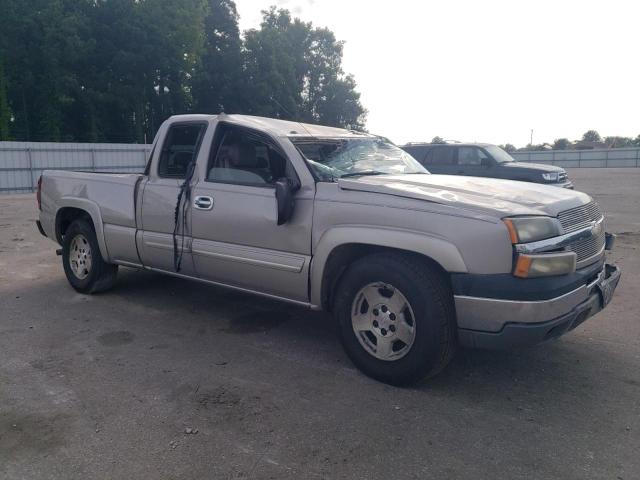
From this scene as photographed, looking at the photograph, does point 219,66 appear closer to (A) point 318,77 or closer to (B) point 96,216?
(A) point 318,77

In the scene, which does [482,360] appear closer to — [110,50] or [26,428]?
[26,428]

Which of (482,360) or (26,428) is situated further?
(482,360)

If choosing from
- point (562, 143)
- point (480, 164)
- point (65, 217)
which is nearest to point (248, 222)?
point (65, 217)

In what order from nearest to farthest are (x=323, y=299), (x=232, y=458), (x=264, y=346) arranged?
(x=232, y=458) → (x=323, y=299) → (x=264, y=346)

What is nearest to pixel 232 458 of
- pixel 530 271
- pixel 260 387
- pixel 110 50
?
pixel 260 387

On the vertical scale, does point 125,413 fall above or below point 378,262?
below

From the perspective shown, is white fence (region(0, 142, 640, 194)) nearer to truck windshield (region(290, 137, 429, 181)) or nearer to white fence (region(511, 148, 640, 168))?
truck windshield (region(290, 137, 429, 181))

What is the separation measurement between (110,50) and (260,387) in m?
41.5

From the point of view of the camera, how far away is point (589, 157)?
152 feet

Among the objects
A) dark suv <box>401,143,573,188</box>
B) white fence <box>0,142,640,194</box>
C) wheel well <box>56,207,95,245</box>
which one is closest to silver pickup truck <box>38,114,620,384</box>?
wheel well <box>56,207,95,245</box>

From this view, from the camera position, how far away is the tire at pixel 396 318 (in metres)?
3.45

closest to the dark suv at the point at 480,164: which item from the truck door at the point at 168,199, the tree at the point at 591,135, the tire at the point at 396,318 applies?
the truck door at the point at 168,199

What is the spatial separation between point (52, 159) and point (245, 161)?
22189 mm

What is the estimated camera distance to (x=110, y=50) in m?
39.5
